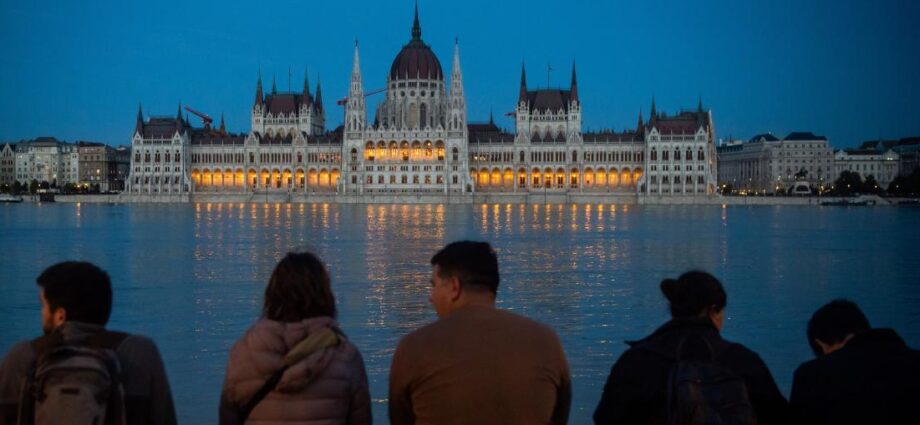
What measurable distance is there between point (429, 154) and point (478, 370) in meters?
124

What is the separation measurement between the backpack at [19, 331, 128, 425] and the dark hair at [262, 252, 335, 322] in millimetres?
759

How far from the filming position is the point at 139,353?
448 cm

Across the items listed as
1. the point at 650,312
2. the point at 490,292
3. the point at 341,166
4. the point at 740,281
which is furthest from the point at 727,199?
the point at 490,292

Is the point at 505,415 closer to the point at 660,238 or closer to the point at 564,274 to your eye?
the point at 564,274

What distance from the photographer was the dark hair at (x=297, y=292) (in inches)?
182

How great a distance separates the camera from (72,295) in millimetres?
4547

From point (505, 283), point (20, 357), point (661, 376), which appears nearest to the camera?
A: point (20, 357)

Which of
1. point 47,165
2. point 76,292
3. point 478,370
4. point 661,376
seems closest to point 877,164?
point 47,165

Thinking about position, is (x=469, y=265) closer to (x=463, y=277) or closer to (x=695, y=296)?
(x=463, y=277)

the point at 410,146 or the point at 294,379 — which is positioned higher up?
the point at 410,146

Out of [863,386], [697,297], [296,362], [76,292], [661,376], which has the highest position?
[76,292]

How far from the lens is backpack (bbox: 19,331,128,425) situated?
4223mm

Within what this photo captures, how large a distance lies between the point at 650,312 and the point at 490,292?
15.0 m

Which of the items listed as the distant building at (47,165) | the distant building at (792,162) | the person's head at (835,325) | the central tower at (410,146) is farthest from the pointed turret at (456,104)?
the person's head at (835,325)
